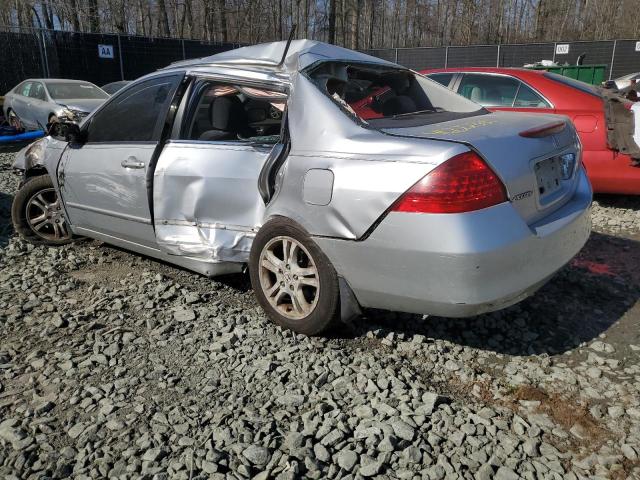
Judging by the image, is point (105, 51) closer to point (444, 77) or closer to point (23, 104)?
point (23, 104)

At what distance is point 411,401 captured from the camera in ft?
8.28

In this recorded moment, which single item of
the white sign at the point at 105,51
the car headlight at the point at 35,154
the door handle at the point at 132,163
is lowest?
the car headlight at the point at 35,154

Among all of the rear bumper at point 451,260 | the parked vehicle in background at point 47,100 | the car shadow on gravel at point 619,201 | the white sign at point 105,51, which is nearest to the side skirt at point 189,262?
the rear bumper at point 451,260

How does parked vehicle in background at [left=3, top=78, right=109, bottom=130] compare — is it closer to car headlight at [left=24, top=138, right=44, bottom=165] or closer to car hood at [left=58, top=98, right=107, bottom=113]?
car hood at [left=58, top=98, right=107, bottom=113]

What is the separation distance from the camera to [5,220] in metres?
5.60

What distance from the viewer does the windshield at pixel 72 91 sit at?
41.2 feet

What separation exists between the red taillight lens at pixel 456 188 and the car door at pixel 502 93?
379 centimetres

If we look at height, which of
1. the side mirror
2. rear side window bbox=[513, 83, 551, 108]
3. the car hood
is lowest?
the car hood

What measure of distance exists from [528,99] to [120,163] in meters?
4.44

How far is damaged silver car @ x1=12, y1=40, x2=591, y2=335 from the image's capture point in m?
2.47

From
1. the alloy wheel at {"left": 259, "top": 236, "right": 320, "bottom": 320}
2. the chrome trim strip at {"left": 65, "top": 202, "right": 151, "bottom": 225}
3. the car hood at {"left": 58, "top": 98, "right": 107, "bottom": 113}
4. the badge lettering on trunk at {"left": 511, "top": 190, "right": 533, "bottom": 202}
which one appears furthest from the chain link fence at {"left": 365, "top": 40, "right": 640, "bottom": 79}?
the alloy wheel at {"left": 259, "top": 236, "right": 320, "bottom": 320}

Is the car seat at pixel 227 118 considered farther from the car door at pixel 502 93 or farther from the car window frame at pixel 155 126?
the car door at pixel 502 93

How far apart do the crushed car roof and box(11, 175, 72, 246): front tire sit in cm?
206

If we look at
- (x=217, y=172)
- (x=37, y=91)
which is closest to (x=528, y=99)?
(x=217, y=172)
